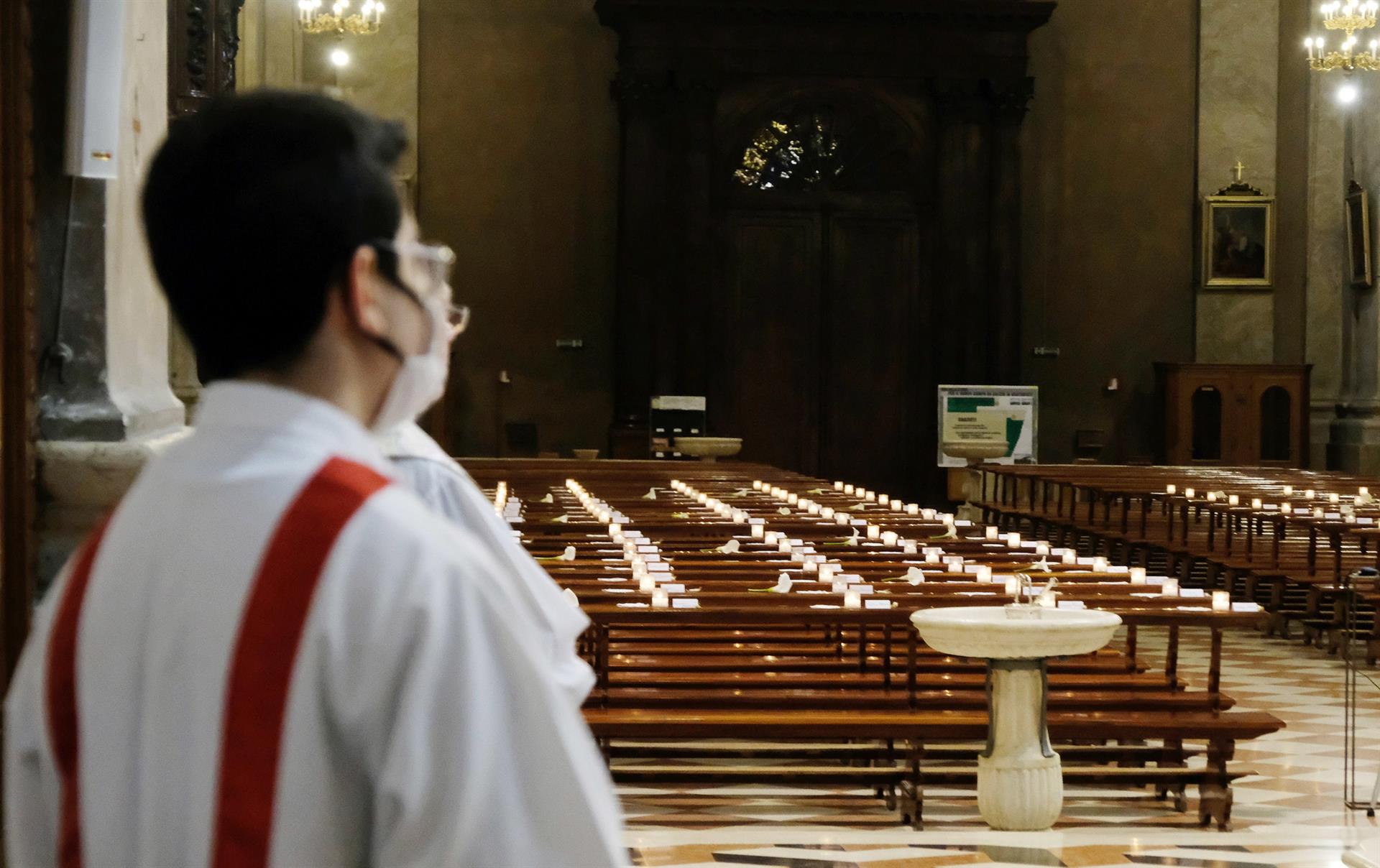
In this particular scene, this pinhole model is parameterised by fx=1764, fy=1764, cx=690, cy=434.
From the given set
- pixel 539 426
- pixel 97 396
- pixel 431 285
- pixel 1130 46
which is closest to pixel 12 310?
pixel 97 396

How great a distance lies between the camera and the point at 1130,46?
22156 millimetres

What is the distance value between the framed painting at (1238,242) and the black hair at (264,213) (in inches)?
849

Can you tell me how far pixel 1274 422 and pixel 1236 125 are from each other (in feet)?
12.6

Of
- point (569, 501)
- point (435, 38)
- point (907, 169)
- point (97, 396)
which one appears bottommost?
point (569, 501)

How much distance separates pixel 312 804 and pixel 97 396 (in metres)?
3.53

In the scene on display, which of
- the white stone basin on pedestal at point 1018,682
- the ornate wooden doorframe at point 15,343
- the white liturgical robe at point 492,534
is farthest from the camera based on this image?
the white stone basin on pedestal at point 1018,682

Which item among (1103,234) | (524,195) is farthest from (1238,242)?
(524,195)

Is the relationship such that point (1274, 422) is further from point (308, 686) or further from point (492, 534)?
point (308, 686)

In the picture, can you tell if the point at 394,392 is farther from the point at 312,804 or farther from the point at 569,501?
the point at 569,501

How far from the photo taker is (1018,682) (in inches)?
229

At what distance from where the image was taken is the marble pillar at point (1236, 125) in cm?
2188

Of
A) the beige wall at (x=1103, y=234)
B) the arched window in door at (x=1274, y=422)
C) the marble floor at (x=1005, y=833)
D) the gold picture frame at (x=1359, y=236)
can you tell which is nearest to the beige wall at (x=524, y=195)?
the beige wall at (x=1103, y=234)

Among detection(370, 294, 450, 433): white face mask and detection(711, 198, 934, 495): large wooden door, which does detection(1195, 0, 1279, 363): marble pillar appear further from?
detection(370, 294, 450, 433): white face mask

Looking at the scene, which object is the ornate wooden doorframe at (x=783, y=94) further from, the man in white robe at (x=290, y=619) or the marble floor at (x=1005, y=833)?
the man in white robe at (x=290, y=619)
